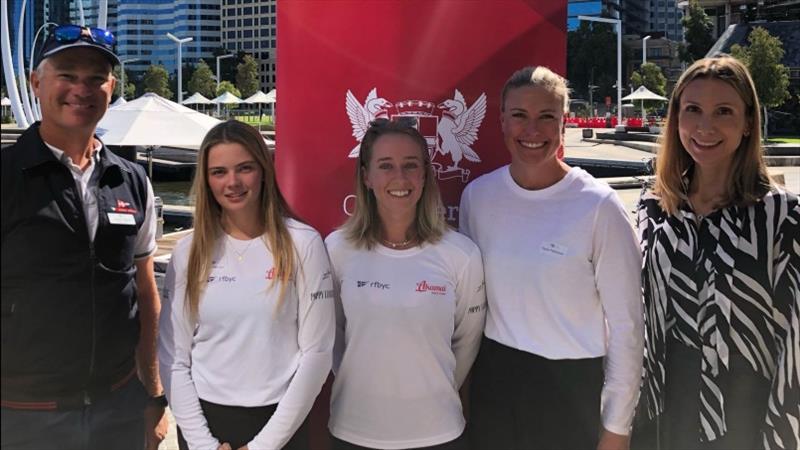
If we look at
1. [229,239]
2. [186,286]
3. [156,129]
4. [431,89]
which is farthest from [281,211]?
[156,129]

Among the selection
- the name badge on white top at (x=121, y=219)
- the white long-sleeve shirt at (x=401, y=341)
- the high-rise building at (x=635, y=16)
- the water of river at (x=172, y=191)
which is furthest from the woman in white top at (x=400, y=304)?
the high-rise building at (x=635, y=16)

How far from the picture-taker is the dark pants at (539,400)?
8.98 feet

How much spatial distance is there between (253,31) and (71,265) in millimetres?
128259

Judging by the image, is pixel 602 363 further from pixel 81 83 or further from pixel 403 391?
pixel 81 83

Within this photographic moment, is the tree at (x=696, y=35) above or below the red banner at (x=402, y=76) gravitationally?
above

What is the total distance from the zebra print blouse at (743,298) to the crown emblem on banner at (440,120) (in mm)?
1090

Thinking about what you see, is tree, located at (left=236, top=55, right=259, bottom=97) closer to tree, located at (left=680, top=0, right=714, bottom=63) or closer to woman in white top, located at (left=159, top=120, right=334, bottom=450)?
tree, located at (left=680, top=0, right=714, bottom=63)

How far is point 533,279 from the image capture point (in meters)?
2.68

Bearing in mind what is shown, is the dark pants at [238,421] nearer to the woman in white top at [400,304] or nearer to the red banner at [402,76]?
the woman in white top at [400,304]

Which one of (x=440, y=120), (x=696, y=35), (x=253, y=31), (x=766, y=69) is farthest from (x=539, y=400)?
(x=253, y=31)

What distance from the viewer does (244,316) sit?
8.30 feet

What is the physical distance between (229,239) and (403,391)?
79 centimetres

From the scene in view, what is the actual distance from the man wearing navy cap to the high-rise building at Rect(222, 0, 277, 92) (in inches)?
4593

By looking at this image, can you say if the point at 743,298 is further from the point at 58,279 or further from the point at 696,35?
the point at 696,35
